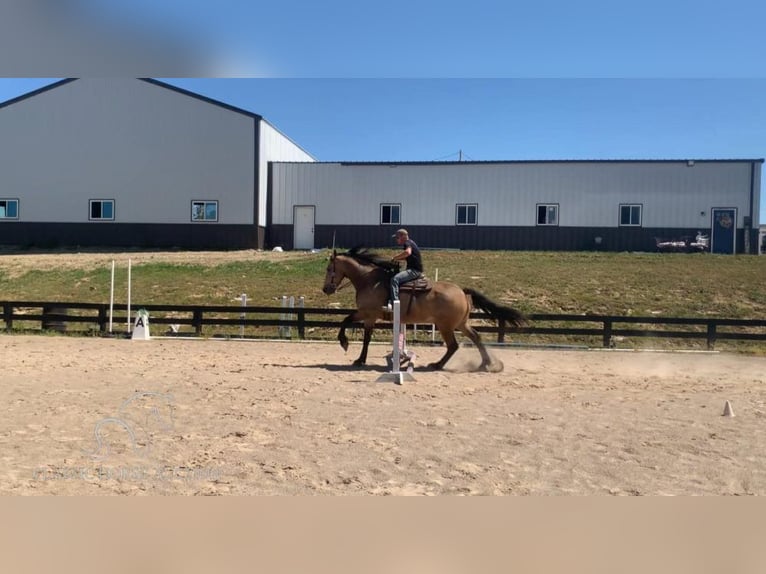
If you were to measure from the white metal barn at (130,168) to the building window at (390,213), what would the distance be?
557 centimetres

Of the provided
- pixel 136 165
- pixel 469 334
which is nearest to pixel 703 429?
pixel 469 334

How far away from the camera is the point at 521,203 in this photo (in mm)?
28172

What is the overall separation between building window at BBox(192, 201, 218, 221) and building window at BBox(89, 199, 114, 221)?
156 inches

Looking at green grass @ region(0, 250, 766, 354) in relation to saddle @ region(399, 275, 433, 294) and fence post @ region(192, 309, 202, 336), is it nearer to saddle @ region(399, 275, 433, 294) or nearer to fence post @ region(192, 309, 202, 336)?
fence post @ region(192, 309, 202, 336)

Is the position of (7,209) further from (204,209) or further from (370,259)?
(370,259)

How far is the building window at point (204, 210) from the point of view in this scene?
29266 millimetres

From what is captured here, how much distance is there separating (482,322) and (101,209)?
2111 centimetres

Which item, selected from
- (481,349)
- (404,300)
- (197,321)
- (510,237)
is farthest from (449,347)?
(510,237)

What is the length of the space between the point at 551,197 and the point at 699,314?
12.6 metres

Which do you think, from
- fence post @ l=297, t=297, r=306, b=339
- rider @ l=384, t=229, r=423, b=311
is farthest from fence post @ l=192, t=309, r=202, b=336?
rider @ l=384, t=229, r=423, b=311

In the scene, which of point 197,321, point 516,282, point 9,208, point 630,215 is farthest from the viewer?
point 9,208

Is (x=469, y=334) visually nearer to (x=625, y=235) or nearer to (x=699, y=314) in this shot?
(x=699, y=314)

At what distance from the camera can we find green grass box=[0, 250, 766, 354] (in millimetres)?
16984

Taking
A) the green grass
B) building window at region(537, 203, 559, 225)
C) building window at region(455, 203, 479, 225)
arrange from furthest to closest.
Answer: building window at region(455, 203, 479, 225) → building window at region(537, 203, 559, 225) → the green grass
